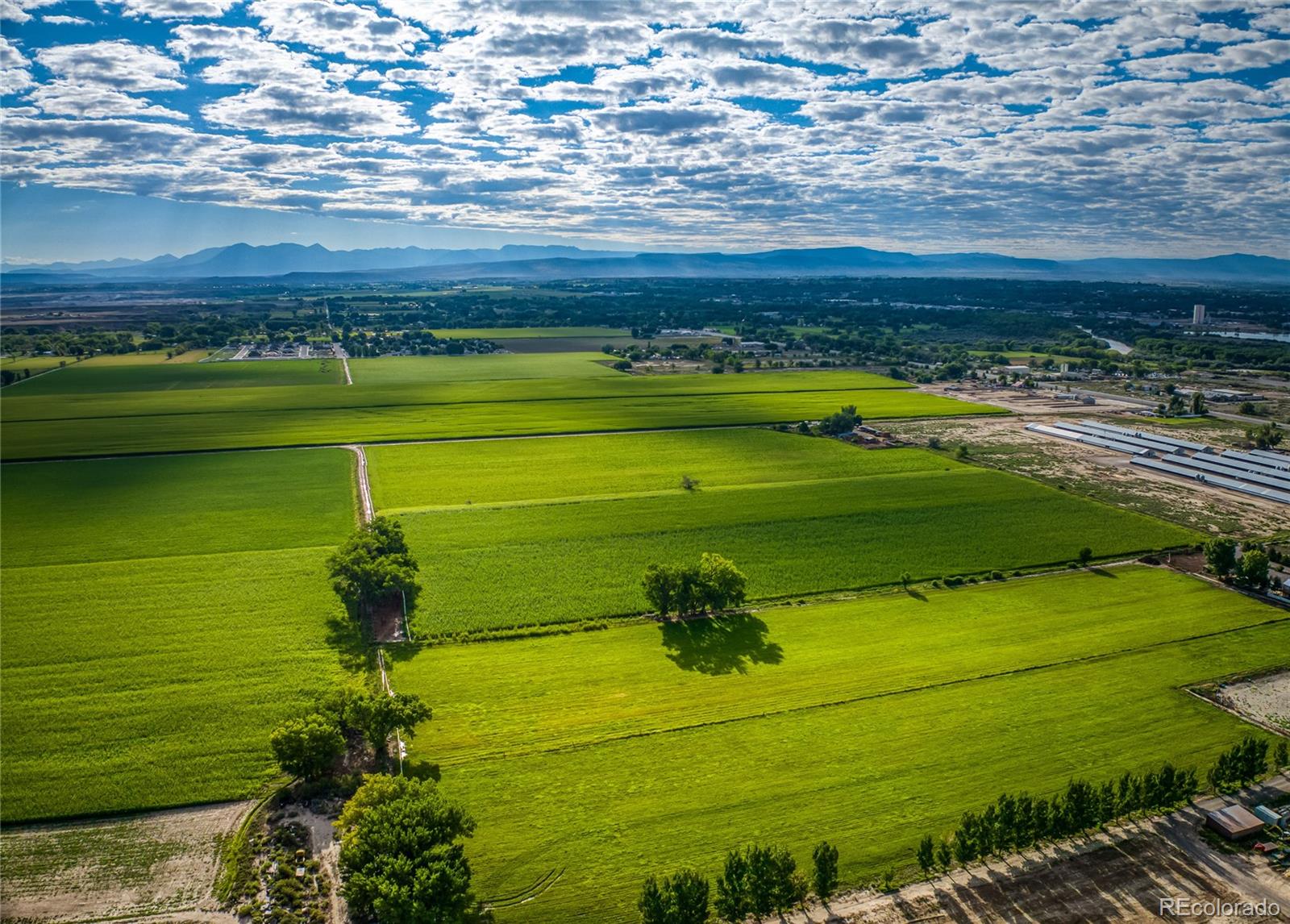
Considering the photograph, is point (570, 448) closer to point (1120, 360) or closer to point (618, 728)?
point (618, 728)

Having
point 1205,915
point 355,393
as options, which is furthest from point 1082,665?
point 355,393

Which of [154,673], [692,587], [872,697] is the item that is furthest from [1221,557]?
[154,673]

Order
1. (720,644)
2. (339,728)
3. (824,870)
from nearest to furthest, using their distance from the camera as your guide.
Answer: (824,870)
(339,728)
(720,644)

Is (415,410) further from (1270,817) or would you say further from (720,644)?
(1270,817)

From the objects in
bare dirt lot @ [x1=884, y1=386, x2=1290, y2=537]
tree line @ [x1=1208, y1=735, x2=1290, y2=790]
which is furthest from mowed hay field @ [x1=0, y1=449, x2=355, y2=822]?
bare dirt lot @ [x1=884, y1=386, x2=1290, y2=537]

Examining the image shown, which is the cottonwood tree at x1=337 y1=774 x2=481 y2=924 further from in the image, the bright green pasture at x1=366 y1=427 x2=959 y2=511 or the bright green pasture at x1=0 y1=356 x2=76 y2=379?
the bright green pasture at x1=0 y1=356 x2=76 y2=379

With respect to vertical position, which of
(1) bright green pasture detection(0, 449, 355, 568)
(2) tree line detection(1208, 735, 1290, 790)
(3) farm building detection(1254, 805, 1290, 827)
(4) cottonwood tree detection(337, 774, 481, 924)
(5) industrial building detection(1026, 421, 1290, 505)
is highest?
(4) cottonwood tree detection(337, 774, 481, 924)

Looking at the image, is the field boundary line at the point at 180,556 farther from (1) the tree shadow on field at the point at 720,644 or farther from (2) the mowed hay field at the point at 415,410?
(2) the mowed hay field at the point at 415,410

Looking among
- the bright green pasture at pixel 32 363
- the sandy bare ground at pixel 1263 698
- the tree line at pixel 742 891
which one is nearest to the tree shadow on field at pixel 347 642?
the tree line at pixel 742 891
